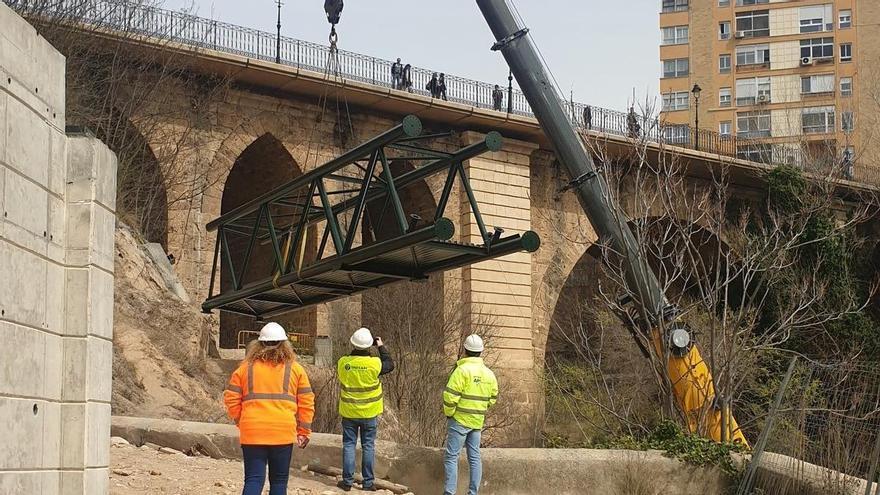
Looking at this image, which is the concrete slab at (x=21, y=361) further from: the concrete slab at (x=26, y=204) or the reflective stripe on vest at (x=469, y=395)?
the reflective stripe on vest at (x=469, y=395)

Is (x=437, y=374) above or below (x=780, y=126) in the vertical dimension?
below

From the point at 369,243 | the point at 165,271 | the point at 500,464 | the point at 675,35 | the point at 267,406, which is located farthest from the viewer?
the point at 675,35

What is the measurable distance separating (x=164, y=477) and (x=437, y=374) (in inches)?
503

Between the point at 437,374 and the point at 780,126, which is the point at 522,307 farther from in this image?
the point at 780,126

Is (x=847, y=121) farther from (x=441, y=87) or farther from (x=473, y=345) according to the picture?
(x=473, y=345)

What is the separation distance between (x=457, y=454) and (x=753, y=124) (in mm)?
42923

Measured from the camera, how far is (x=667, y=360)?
1534 centimetres

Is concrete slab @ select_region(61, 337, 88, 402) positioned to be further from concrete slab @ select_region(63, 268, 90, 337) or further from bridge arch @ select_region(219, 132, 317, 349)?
bridge arch @ select_region(219, 132, 317, 349)

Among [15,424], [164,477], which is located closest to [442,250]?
[164,477]

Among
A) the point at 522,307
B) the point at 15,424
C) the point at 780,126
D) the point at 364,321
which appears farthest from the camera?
the point at 780,126

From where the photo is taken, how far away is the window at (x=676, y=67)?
5350 cm

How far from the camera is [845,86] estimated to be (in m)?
50.6

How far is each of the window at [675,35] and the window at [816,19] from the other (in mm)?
4970

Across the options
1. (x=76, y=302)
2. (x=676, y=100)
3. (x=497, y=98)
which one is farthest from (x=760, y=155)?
(x=76, y=302)
